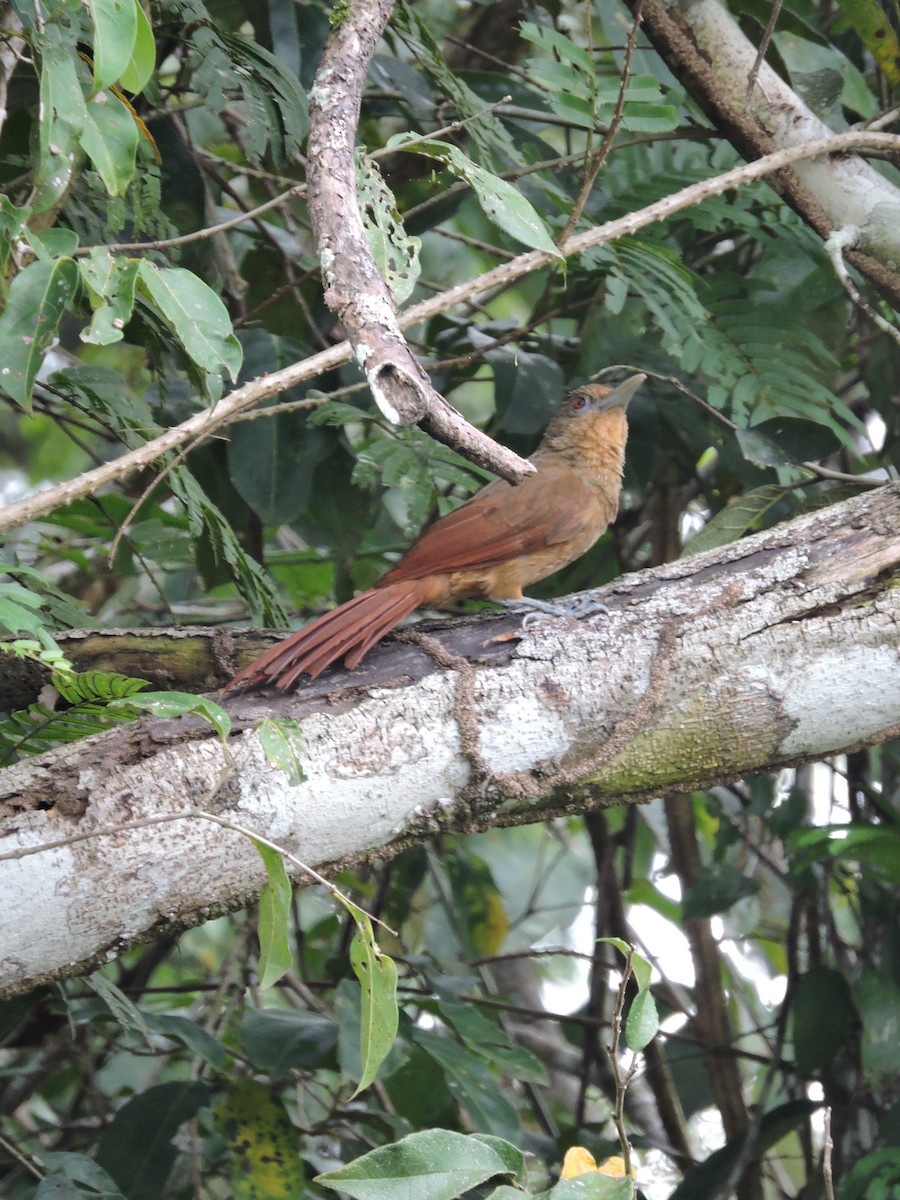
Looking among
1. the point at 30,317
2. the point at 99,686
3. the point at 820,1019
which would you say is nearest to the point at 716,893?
the point at 820,1019

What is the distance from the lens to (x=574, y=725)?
6.16 feet

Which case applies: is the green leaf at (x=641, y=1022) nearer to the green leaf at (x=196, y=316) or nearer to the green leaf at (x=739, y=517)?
the green leaf at (x=196, y=316)

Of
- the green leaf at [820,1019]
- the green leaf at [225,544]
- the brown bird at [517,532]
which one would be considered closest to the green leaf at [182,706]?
the brown bird at [517,532]

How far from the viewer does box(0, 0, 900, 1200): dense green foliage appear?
1.97m

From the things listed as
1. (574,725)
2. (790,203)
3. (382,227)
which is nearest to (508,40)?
(790,203)

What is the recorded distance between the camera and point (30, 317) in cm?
149

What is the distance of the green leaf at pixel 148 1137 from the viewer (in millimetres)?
2570

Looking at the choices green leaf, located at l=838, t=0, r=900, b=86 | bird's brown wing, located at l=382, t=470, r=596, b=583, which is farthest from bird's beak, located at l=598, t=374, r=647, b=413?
green leaf, located at l=838, t=0, r=900, b=86

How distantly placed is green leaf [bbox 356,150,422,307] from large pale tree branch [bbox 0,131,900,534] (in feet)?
0.40

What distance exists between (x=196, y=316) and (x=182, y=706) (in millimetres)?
494

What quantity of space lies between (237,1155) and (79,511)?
1516 millimetres

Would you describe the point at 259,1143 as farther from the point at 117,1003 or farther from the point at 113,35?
the point at 113,35

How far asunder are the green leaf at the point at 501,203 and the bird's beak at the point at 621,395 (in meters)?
1.38

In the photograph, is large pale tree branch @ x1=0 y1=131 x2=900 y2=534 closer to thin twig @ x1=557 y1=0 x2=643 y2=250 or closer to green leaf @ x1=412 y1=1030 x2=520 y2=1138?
thin twig @ x1=557 y1=0 x2=643 y2=250
